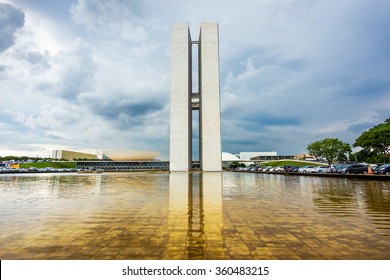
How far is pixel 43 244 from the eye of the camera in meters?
3.24

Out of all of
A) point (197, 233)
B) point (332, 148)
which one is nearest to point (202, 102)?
point (332, 148)

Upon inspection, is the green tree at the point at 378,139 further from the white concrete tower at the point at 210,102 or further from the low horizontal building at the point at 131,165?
the low horizontal building at the point at 131,165

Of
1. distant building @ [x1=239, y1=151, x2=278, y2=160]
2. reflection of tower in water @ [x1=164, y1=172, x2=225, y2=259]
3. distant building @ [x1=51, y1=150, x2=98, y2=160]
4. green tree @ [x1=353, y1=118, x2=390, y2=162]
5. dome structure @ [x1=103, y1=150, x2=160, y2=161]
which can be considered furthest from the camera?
distant building @ [x1=239, y1=151, x2=278, y2=160]

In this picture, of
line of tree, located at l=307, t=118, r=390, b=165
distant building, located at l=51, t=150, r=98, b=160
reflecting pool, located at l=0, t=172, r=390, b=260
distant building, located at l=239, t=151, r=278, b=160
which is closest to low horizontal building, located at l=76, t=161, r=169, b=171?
distant building, located at l=51, t=150, r=98, b=160

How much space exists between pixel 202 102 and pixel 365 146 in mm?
29795

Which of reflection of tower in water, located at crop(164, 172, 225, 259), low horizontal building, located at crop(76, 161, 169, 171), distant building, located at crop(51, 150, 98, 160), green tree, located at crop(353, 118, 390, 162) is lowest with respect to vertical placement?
reflection of tower in water, located at crop(164, 172, 225, 259)

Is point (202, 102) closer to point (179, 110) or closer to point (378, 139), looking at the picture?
point (179, 110)

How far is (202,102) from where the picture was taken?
52.8 meters

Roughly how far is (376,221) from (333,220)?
0.72 meters

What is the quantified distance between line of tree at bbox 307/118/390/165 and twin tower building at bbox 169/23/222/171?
22.7 meters

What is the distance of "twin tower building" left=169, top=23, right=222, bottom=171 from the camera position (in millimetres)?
52125

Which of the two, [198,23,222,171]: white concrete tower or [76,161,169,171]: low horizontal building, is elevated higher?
[198,23,222,171]: white concrete tower

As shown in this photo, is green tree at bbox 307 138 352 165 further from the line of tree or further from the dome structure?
the dome structure
